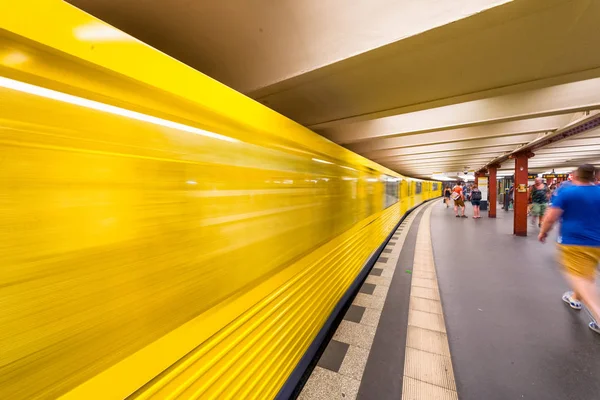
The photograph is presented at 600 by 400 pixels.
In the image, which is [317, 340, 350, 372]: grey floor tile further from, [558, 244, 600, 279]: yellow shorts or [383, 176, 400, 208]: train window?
[383, 176, 400, 208]: train window

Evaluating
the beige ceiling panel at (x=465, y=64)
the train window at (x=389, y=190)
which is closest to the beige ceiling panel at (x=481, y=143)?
the train window at (x=389, y=190)

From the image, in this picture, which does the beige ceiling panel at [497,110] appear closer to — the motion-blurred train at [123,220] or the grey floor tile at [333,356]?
the motion-blurred train at [123,220]

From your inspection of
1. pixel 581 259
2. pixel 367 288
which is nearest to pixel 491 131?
→ pixel 581 259

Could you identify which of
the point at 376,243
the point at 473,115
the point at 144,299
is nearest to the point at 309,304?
the point at 144,299

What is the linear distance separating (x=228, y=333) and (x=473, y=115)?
3447 mm

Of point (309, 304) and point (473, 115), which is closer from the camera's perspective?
point (309, 304)

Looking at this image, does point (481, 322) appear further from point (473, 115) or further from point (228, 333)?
point (228, 333)

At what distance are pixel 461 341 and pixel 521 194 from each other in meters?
7.49

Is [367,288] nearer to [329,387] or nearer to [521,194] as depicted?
[329,387]

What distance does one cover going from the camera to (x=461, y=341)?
7.82 feet

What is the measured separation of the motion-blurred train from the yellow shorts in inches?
126

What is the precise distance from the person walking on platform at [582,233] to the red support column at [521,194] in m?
5.79

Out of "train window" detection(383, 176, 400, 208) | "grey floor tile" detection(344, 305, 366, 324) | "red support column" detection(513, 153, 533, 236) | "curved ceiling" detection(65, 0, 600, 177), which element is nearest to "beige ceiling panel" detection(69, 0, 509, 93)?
"curved ceiling" detection(65, 0, 600, 177)

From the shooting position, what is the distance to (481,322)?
2.69m
